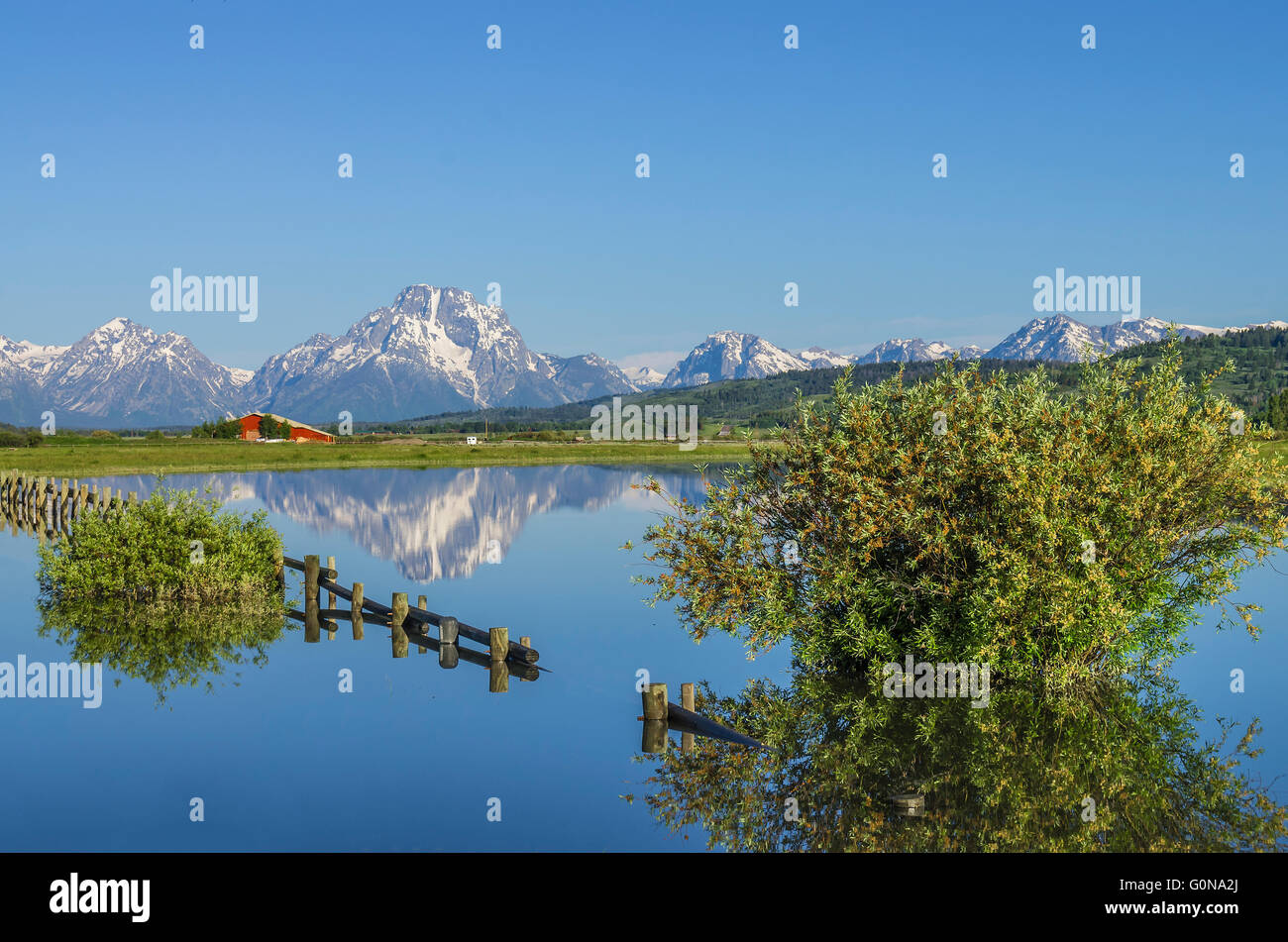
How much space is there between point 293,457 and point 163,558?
10376 centimetres

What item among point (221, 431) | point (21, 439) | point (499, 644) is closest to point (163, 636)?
point (499, 644)

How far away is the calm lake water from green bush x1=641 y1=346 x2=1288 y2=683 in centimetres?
248

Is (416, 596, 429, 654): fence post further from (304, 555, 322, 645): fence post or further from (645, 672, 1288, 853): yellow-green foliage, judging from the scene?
(645, 672, 1288, 853): yellow-green foliage

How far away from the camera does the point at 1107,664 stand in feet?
70.7

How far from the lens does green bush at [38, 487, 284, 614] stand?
29.3m

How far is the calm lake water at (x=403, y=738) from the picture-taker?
14.5 m

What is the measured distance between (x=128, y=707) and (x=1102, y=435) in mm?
19696

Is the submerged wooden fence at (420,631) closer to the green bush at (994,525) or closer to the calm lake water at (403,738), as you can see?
the calm lake water at (403,738)

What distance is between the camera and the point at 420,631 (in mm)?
27828

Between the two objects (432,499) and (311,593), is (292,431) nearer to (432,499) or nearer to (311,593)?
(432,499)

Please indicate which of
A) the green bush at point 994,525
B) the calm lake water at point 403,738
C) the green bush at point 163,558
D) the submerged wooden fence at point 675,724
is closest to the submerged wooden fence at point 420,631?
the calm lake water at point 403,738
